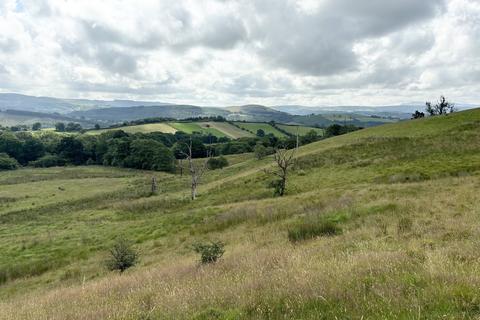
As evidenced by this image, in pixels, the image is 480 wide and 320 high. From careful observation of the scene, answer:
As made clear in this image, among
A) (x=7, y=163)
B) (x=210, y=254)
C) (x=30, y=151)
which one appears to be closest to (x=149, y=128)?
(x=30, y=151)

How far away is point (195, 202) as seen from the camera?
39375mm

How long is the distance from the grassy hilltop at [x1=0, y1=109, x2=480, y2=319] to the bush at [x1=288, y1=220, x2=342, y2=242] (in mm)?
159

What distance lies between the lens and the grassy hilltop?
5906mm

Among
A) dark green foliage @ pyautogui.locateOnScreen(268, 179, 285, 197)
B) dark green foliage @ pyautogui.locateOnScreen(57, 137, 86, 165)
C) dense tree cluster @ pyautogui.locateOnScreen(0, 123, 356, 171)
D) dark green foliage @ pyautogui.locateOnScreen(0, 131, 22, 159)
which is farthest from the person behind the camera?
dark green foliage @ pyautogui.locateOnScreen(0, 131, 22, 159)

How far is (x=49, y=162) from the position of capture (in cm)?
12025

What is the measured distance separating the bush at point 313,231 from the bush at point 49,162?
12326 cm

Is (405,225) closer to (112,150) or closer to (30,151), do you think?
(112,150)

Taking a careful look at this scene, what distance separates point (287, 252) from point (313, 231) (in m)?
3.77

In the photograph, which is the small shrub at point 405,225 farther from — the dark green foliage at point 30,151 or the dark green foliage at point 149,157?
the dark green foliage at point 30,151

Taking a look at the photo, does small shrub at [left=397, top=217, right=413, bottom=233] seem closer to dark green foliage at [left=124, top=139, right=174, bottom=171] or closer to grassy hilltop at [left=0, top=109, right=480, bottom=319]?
grassy hilltop at [left=0, top=109, right=480, bottom=319]

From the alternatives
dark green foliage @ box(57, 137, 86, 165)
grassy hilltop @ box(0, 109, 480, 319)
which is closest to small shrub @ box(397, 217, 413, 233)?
grassy hilltop @ box(0, 109, 480, 319)

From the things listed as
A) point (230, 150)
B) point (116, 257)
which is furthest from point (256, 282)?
point (230, 150)

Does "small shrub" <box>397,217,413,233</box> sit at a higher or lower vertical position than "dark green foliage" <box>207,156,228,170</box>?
higher

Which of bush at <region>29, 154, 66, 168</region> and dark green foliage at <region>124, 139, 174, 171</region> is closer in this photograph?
dark green foliage at <region>124, 139, 174, 171</region>
